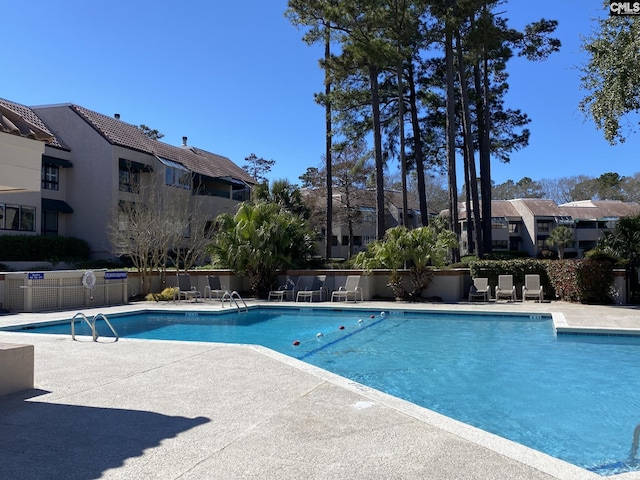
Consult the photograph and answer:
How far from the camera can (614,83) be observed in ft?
47.8

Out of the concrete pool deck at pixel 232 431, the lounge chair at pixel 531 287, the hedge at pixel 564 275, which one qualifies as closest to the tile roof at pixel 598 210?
the hedge at pixel 564 275

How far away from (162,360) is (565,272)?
49.8ft

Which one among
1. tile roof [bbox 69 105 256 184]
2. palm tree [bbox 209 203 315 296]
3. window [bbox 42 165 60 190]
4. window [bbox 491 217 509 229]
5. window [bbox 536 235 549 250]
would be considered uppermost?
tile roof [bbox 69 105 256 184]

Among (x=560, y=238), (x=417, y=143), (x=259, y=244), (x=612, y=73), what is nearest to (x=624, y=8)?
(x=612, y=73)

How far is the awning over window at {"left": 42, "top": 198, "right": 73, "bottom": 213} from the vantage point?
93.7ft

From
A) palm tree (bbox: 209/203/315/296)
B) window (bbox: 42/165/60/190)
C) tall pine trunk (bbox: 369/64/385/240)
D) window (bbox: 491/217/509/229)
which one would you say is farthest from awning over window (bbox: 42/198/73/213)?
window (bbox: 491/217/509/229)

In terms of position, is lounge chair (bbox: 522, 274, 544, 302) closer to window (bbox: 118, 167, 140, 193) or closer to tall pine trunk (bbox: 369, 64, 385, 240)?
tall pine trunk (bbox: 369, 64, 385, 240)

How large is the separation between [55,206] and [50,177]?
1.79m

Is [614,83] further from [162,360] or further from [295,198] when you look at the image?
[295,198]

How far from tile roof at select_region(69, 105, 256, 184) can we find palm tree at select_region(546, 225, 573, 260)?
33.5m

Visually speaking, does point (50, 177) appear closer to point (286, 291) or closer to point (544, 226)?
point (286, 291)

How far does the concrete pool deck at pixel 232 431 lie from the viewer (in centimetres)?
392

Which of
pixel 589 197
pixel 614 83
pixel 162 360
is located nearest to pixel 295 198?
pixel 614 83

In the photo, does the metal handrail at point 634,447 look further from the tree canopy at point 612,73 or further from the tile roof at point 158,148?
the tile roof at point 158,148
